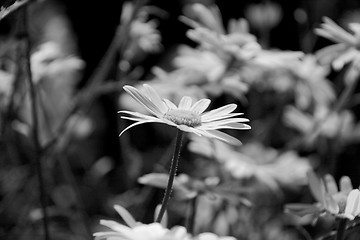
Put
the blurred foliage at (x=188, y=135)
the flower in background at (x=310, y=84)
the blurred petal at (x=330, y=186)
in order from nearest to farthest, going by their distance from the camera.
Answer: the blurred petal at (x=330, y=186) → the blurred foliage at (x=188, y=135) → the flower in background at (x=310, y=84)

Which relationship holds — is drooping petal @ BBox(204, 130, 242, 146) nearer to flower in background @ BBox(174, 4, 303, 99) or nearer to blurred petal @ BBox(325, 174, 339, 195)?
blurred petal @ BBox(325, 174, 339, 195)

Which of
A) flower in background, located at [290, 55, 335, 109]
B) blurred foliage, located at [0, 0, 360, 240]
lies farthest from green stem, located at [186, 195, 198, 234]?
flower in background, located at [290, 55, 335, 109]

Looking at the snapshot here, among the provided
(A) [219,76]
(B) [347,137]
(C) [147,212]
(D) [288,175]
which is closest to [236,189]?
(A) [219,76]

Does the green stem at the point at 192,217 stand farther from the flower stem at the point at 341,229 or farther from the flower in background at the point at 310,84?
the flower in background at the point at 310,84

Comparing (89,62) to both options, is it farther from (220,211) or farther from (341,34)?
(341,34)

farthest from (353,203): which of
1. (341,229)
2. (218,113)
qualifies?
(218,113)

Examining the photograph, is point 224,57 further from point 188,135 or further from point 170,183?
point 170,183

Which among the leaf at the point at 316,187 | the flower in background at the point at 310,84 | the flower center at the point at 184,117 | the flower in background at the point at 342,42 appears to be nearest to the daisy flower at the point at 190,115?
the flower center at the point at 184,117
